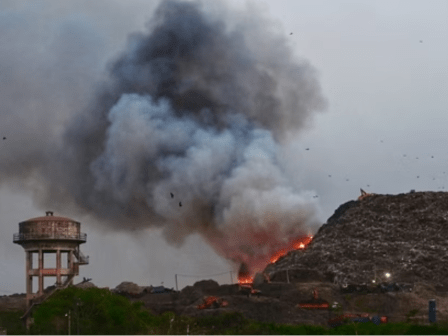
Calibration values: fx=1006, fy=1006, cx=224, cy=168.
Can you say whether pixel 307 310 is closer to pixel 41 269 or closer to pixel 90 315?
pixel 90 315

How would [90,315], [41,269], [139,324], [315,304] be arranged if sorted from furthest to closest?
[315,304] → [41,269] → [90,315] → [139,324]

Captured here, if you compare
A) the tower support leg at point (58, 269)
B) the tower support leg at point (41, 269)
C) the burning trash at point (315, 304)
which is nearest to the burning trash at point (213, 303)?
the burning trash at point (315, 304)

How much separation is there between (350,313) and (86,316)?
171ft

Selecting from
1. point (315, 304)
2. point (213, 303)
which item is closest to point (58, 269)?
point (213, 303)

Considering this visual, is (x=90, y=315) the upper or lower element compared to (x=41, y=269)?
→ lower

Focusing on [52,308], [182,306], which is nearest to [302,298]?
[182,306]

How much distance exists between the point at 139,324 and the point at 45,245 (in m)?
37.1

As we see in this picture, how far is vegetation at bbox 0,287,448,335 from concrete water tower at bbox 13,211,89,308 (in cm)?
2127

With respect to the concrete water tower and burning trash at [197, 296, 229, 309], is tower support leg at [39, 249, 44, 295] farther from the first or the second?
burning trash at [197, 296, 229, 309]

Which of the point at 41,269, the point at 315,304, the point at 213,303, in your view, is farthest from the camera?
the point at 315,304

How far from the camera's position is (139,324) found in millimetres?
161500

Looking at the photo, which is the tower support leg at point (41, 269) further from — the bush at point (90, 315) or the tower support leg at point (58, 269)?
the bush at point (90, 315)

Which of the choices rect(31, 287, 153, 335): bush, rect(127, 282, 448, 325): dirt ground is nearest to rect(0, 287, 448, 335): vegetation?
rect(31, 287, 153, 335): bush

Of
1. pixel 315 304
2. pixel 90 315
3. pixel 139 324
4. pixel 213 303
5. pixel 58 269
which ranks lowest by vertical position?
pixel 139 324
